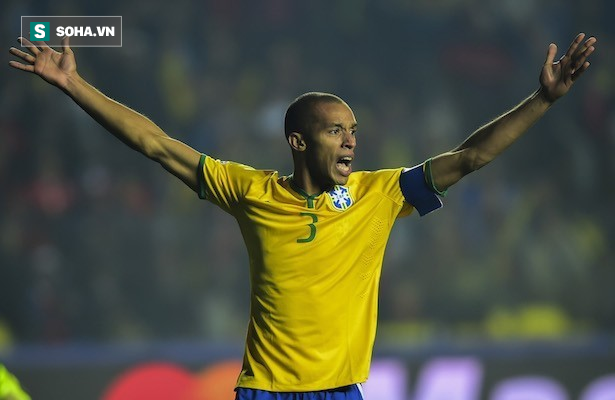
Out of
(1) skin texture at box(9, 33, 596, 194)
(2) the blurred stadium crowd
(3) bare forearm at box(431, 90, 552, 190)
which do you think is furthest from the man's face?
(2) the blurred stadium crowd

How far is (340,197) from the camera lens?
14.2 ft

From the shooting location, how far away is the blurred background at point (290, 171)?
8758 millimetres

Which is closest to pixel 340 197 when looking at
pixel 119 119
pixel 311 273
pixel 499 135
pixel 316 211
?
pixel 316 211

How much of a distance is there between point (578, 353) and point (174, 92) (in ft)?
13.8

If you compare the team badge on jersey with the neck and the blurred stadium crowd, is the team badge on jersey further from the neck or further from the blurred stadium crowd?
the blurred stadium crowd

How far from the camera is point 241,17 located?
9773mm

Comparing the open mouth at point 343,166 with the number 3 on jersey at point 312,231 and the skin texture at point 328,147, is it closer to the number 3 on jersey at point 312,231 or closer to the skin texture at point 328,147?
the skin texture at point 328,147

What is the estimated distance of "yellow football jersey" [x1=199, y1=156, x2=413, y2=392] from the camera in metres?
4.13

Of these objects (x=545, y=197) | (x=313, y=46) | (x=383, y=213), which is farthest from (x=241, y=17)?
(x=383, y=213)

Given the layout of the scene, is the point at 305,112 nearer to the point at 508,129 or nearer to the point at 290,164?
the point at 508,129

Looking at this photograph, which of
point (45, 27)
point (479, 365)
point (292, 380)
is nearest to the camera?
point (292, 380)

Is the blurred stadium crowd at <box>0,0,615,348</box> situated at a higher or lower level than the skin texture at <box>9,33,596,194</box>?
higher

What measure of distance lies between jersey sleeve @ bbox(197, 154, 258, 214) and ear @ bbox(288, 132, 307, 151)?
0.21 m

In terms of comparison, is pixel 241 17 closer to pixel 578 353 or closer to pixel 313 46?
pixel 313 46
